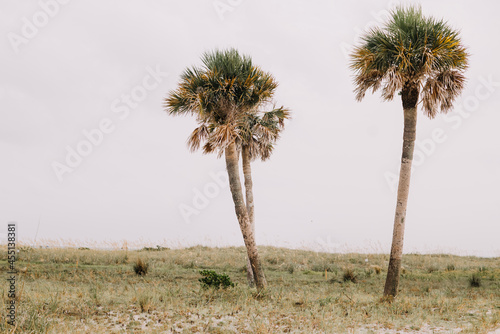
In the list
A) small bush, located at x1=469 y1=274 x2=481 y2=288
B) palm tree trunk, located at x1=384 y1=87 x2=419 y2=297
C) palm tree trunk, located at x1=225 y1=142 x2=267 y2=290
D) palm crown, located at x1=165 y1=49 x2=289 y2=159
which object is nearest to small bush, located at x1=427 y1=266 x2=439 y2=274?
small bush, located at x1=469 y1=274 x2=481 y2=288

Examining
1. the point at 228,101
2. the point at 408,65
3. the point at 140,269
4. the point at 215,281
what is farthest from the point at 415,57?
the point at 140,269

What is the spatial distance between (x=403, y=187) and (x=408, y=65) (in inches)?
189

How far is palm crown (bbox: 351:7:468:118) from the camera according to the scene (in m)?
15.3

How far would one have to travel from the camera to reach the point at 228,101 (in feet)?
58.2

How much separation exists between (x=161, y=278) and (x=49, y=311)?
34.1ft

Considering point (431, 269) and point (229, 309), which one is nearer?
point (229, 309)

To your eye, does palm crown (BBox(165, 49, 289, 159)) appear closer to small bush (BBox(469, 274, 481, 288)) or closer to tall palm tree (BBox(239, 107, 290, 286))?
tall palm tree (BBox(239, 107, 290, 286))

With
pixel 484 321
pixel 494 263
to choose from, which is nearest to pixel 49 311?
pixel 484 321

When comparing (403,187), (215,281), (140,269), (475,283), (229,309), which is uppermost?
(403,187)

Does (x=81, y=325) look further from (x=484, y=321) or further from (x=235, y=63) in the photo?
(x=235, y=63)

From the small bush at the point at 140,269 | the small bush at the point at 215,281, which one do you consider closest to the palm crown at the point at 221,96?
the small bush at the point at 215,281

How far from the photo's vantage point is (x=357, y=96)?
1780 centimetres

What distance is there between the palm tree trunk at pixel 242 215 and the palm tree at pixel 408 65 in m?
5.16

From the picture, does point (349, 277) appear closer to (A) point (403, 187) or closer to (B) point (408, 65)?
(A) point (403, 187)
